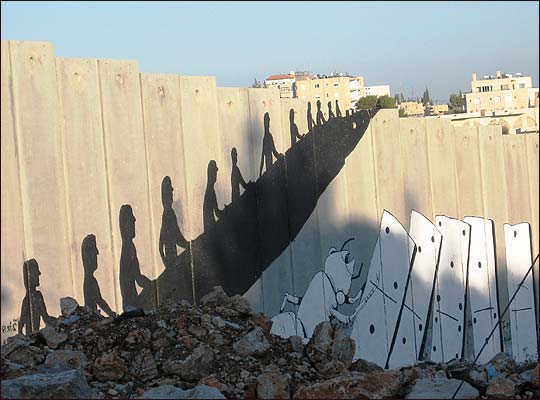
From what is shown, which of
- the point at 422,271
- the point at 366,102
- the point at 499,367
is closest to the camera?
the point at 499,367

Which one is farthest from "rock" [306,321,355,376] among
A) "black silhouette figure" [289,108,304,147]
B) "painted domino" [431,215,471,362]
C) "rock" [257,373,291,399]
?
"painted domino" [431,215,471,362]

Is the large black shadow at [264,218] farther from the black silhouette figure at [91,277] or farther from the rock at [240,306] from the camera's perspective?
the rock at [240,306]

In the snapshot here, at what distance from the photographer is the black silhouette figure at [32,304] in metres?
5.97

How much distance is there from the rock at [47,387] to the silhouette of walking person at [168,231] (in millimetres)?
2322

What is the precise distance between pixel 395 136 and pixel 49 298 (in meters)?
5.25

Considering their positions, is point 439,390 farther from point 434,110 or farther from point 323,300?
point 434,110

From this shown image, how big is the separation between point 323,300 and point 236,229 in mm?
1426

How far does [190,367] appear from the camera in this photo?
5270 millimetres

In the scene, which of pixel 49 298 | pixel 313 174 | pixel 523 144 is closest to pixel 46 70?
pixel 49 298

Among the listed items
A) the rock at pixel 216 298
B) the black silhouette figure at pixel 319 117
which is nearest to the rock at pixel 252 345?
the rock at pixel 216 298

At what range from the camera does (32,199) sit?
607cm

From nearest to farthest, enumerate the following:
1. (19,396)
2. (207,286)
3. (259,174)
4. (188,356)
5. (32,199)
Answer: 1. (19,396)
2. (188,356)
3. (32,199)
4. (207,286)
5. (259,174)

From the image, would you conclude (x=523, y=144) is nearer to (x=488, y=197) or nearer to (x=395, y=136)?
(x=488, y=197)

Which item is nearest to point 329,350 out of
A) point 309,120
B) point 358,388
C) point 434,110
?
point 358,388
